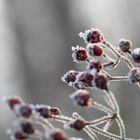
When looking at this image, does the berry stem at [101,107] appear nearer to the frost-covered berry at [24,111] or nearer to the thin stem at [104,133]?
the thin stem at [104,133]

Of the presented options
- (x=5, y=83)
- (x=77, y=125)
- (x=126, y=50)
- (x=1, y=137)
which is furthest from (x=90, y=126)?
(x=5, y=83)

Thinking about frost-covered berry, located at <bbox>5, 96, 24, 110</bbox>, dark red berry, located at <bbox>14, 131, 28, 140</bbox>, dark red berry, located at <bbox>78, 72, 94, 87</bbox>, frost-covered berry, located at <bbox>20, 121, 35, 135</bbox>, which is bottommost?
dark red berry, located at <bbox>14, 131, 28, 140</bbox>

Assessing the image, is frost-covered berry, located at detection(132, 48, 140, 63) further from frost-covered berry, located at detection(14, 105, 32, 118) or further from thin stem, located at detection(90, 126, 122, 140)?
frost-covered berry, located at detection(14, 105, 32, 118)

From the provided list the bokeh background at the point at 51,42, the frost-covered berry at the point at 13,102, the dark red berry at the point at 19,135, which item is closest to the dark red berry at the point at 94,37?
the frost-covered berry at the point at 13,102

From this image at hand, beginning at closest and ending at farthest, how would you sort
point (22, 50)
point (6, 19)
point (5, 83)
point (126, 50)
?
point (126, 50) → point (5, 83) → point (22, 50) → point (6, 19)

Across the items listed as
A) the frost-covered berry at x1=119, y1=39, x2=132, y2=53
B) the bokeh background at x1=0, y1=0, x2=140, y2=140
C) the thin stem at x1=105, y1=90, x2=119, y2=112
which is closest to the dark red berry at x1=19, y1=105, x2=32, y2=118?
the thin stem at x1=105, y1=90, x2=119, y2=112

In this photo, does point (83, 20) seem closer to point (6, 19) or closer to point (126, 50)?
point (6, 19)
